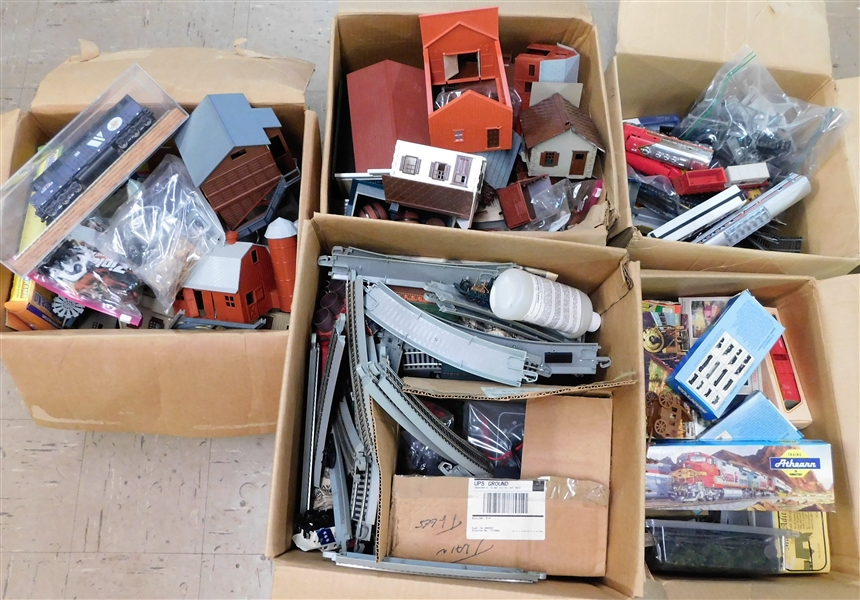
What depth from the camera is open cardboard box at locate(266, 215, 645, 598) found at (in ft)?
2.44

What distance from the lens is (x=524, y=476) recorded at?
86 centimetres

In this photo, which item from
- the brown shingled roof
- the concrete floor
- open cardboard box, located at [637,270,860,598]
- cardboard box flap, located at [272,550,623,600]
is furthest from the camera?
the concrete floor

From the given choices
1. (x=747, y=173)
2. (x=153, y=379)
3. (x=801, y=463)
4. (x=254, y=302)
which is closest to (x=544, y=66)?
(x=747, y=173)

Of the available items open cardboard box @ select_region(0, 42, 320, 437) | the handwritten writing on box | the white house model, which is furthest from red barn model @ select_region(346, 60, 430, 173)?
the handwritten writing on box

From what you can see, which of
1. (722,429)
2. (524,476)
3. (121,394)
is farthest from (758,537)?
(121,394)

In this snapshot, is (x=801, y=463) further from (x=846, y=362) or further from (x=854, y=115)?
(x=854, y=115)

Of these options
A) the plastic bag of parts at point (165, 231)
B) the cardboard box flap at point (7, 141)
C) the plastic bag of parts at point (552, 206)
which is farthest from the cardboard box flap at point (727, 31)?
the cardboard box flap at point (7, 141)

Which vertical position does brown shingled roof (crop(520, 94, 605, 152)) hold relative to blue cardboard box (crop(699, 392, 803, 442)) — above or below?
above

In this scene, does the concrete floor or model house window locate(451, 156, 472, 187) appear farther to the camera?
the concrete floor

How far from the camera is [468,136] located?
1015mm

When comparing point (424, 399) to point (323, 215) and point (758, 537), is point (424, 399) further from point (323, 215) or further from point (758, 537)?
point (758, 537)

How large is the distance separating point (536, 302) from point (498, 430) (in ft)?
0.79

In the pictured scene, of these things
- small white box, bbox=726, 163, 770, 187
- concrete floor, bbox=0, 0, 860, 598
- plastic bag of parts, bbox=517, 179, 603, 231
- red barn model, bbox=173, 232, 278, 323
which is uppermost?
small white box, bbox=726, 163, 770, 187

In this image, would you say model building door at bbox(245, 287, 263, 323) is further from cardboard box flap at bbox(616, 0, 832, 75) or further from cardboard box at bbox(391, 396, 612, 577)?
cardboard box flap at bbox(616, 0, 832, 75)
